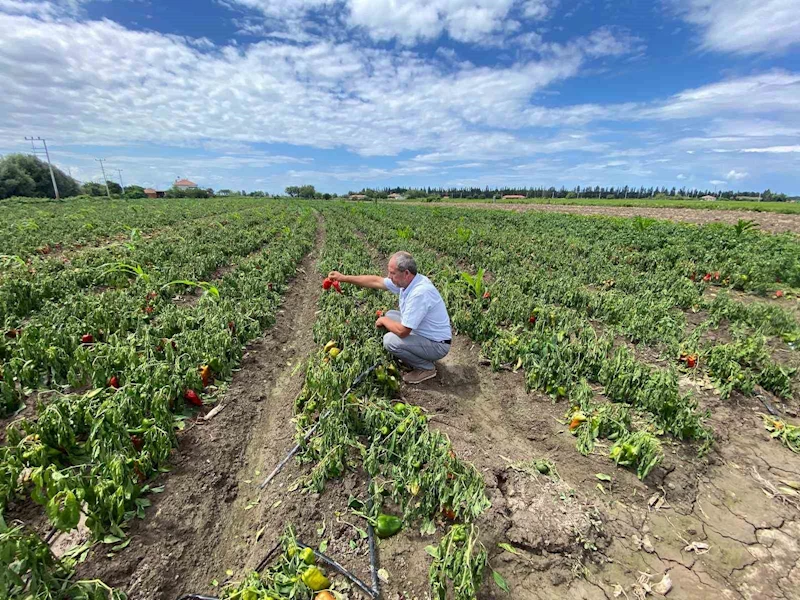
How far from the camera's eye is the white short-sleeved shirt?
14.2ft

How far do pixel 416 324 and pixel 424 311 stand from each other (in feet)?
0.59

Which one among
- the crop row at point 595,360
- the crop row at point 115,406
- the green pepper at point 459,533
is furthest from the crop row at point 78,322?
the crop row at point 595,360

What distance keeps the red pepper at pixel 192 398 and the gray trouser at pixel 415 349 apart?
2.15 meters

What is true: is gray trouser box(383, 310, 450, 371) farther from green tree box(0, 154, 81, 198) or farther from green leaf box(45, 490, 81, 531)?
green tree box(0, 154, 81, 198)

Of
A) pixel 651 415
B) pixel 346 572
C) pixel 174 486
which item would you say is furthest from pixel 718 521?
pixel 174 486

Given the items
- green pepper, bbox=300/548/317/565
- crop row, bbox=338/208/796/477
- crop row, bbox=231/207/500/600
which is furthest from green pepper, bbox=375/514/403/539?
crop row, bbox=338/208/796/477

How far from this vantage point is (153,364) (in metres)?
3.63

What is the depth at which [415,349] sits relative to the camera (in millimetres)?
4586

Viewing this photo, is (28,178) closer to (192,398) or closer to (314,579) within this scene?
(192,398)

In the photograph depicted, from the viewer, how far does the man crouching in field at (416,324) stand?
4359 mm

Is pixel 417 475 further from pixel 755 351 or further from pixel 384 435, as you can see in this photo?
→ pixel 755 351

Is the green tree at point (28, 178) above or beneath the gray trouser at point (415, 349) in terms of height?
above

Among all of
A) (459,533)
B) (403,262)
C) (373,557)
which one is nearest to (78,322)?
(403,262)

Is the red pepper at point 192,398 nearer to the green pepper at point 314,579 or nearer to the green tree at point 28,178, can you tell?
the green pepper at point 314,579
